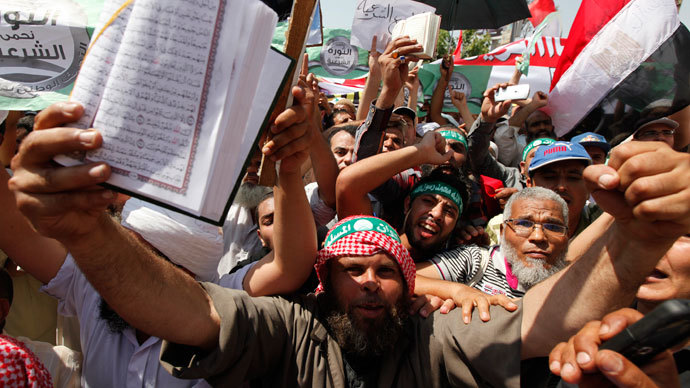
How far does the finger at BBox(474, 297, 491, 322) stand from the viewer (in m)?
1.78

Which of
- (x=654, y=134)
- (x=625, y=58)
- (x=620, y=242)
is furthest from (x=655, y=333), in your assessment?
(x=654, y=134)

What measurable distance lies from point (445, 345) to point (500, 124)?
383cm

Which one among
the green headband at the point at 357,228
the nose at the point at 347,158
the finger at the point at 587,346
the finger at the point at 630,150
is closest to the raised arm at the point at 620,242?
the finger at the point at 630,150

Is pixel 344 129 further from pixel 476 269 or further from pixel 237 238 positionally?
pixel 476 269

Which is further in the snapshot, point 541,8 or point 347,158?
point 541,8

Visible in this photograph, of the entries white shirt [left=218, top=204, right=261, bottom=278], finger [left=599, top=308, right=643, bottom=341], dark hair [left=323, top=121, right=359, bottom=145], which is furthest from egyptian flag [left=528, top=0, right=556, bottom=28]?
finger [left=599, top=308, right=643, bottom=341]

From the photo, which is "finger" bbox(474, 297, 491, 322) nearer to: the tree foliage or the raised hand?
the raised hand

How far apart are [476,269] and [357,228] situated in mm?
953

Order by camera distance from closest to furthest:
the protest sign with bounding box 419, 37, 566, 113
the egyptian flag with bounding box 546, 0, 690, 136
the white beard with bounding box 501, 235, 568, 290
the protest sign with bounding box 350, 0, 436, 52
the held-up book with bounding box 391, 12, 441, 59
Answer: the white beard with bounding box 501, 235, 568, 290
the egyptian flag with bounding box 546, 0, 690, 136
the held-up book with bounding box 391, 12, 441, 59
the protest sign with bounding box 350, 0, 436, 52
the protest sign with bounding box 419, 37, 566, 113

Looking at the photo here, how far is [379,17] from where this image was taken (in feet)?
16.8

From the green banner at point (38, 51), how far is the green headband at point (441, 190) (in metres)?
2.76

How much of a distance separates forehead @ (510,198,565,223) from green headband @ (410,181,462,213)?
0.40 m

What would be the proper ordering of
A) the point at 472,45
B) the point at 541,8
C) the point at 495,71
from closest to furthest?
1. the point at 495,71
2. the point at 541,8
3. the point at 472,45

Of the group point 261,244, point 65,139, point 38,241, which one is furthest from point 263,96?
point 261,244
